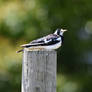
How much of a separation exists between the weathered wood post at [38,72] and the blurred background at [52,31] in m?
8.49

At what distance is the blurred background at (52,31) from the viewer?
44.6 ft

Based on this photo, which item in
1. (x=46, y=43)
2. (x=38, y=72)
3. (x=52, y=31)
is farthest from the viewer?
(x=52, y=31)

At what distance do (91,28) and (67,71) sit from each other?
56.0 inches

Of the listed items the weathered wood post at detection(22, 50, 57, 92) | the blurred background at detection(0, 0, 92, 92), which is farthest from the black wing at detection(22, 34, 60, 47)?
the blurred background at detection(0, 0, 92, 92)

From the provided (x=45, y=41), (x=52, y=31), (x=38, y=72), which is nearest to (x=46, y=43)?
(x=45, y=41)

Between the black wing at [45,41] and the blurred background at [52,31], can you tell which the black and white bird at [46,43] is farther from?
the blurred background at [52,31]

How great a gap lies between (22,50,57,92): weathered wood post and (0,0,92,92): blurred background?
849 centimetres

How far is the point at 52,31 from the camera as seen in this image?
43.8 ft

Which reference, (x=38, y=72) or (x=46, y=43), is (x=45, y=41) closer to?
(x=46, y=43)

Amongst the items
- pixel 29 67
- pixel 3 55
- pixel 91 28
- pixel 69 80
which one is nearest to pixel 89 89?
pixel 69 80

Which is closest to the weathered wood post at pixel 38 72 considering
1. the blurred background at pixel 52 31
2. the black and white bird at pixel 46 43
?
the black and white bird at pixel 46 43

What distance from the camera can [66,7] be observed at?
582 inches

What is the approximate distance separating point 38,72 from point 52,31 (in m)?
8.65

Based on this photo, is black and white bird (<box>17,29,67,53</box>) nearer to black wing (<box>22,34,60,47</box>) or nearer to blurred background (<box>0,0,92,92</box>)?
black wing (<box>22,34,60,47</box>)
